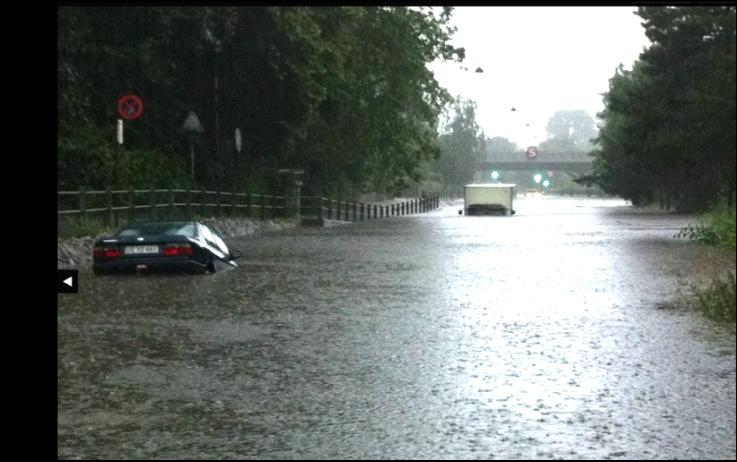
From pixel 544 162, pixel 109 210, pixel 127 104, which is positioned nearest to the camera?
pixel 109 210

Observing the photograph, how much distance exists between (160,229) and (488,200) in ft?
185

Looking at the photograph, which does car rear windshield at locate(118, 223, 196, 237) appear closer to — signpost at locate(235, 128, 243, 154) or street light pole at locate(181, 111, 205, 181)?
street light pole at locate(181, 111, 205, 181)

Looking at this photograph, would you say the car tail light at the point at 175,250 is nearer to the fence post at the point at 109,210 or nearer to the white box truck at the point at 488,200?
the fence post at the point at 109,210

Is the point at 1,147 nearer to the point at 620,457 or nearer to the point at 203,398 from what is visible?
the point at 620,457

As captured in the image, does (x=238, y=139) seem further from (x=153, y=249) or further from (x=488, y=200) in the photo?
(x=488, y=200)

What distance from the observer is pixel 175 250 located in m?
19.2

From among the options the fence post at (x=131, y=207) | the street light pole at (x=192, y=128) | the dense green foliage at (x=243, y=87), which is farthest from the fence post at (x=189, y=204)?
the fence post at (x=131, y=207)

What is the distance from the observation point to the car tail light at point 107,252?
60.7 ft

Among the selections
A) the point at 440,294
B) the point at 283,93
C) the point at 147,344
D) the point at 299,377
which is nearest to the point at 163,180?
the point at 283,93

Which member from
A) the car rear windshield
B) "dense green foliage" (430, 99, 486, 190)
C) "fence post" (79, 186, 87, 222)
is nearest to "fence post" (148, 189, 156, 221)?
"fence post" (79, 186, 87, 222)

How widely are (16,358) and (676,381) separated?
6.21 meters

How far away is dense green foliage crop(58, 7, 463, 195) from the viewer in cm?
3362

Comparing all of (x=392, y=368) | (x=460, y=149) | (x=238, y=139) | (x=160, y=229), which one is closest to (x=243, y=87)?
(x=238, y=139)

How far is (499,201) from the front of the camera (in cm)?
7469
